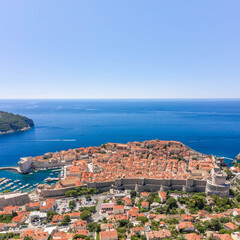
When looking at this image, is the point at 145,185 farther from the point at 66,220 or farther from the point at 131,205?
the point at 66,220

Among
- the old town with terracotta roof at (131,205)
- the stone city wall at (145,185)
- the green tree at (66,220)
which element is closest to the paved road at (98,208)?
the old town with terracotta roof at (131,205)

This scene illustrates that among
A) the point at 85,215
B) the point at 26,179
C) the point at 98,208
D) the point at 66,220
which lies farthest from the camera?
the point at 26,179

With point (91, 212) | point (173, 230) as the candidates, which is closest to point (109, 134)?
point (91, 212)

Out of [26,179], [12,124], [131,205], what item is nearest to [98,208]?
[131,205]

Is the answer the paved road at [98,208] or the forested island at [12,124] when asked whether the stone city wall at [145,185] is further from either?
the forested island at [12,124]

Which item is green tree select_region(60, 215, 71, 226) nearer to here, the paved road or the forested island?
the paved road

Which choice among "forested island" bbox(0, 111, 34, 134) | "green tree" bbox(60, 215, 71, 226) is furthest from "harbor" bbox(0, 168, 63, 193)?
"forested island" bbox(0, 111, 34, 134)

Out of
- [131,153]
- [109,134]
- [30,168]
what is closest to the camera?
[30,168]

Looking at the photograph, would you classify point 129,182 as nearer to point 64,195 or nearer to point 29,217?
point 64,195

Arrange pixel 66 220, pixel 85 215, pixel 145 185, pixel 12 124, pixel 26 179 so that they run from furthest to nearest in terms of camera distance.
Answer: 1. pixel 12 124
2. pixel 26 179
3. pixel 145 185
4. pixel 85 215
5. pixel 66 220
